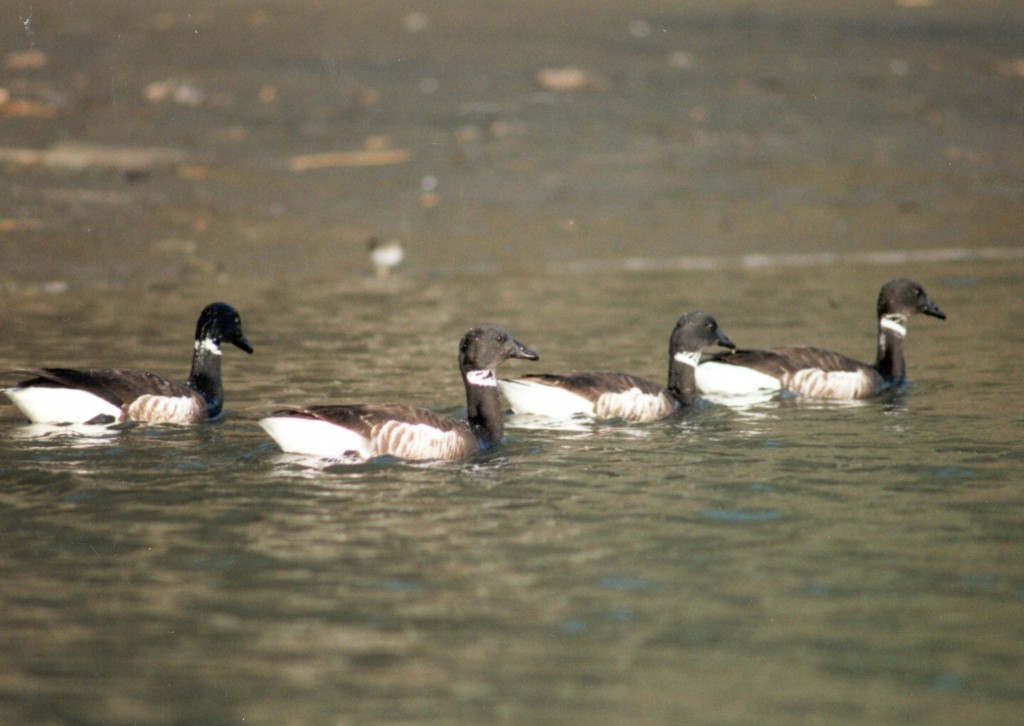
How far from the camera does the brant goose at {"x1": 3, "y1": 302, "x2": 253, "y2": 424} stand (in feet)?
34.8

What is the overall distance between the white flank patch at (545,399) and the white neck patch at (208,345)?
2482mm

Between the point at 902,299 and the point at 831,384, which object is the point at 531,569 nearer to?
the point at 831,384

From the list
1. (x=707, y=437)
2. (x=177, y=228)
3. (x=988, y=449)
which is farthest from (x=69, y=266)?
(x=988, y=449)

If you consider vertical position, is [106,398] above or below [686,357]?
below

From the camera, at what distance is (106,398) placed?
10.8 m

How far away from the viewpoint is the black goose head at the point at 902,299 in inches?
545

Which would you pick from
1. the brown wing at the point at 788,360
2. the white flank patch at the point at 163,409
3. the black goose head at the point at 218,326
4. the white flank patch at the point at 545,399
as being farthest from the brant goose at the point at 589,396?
the white flank patch at the point at 163,409

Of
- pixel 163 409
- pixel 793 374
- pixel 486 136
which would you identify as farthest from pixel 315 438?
pixel 486 136

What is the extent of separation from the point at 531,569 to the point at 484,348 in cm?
360

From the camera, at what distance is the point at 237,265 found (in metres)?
19.0

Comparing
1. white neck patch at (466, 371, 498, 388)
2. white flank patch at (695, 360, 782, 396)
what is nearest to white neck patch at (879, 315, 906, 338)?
white flank patch at (695, 360, 782, 396)

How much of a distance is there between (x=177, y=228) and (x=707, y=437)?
36.5 ft

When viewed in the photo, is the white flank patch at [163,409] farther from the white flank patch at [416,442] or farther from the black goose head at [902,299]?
the black goose head at [902,299]

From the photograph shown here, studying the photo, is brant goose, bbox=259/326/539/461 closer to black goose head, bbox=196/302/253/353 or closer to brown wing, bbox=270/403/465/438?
brown wing, bbox=270/403/465/438
